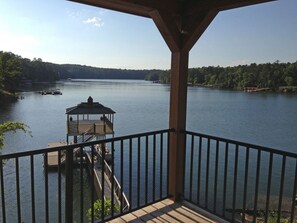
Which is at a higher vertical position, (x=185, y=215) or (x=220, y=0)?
(x=220, y=0)

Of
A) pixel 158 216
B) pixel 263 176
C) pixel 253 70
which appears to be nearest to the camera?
pixel 158 216

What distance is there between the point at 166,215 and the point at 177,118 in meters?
1.06

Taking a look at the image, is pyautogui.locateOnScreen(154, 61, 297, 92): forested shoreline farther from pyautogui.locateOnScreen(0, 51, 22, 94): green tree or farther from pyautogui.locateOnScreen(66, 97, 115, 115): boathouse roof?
pyautogui.locateOnScreen(66, 97, 115, 115): boathouse roof

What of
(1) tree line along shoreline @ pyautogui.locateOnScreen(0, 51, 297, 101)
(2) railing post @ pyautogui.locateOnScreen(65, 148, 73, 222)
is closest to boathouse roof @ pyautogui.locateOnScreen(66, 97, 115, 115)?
(2) railing post @ pyautogui.locateOnScreen(65, 148, 73, 222)

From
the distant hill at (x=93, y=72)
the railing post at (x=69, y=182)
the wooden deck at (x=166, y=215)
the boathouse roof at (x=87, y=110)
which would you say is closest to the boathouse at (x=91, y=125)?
the boathouse roof at (x=87, y=110)

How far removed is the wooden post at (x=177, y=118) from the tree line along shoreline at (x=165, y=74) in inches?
1054

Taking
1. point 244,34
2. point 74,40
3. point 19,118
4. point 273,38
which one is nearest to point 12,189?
point 19,118

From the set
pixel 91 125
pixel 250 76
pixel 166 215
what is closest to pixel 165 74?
pixel 250 76

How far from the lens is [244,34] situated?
38.5 metres

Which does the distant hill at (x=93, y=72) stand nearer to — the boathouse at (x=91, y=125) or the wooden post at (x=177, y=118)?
the boathouse at (x=91, y=125)

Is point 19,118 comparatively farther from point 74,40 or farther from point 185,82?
point 185,82

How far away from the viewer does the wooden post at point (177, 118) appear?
2970 mm

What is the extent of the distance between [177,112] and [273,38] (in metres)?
35.4

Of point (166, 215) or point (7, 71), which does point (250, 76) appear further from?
point (166, 215)
